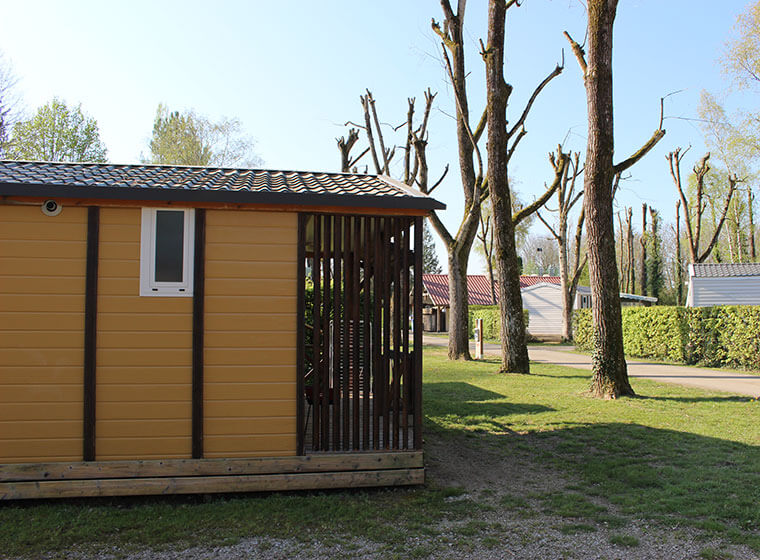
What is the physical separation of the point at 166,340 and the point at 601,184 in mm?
7426

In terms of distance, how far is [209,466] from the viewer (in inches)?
195

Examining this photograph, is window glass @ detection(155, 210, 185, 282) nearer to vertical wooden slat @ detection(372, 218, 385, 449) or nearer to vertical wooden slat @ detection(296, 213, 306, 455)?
vertical wooden slat @ detection(296, 213, 306, 455)

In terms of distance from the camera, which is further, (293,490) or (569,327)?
(569,327)

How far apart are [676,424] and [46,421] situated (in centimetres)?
691

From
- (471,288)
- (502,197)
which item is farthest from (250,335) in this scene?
(471,288)

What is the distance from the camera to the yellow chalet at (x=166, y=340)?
488cm

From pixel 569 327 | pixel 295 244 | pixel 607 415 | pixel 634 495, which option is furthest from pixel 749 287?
pixel 295 244

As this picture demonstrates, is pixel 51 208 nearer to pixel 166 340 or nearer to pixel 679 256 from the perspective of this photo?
pixel 166 340

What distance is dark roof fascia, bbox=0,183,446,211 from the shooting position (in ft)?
15.7

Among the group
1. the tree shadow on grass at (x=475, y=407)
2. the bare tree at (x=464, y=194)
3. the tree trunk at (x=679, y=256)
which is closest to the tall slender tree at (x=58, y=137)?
the bare tree at (x=464, y=194)

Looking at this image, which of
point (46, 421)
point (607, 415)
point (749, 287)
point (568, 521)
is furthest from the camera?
point (749, 287)

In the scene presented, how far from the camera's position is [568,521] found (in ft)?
14.7

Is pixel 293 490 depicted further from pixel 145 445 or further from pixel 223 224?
pixel 223 224

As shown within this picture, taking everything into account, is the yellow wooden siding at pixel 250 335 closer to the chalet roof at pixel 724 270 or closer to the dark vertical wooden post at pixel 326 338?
the dark vertical wooden post at pixel 326 338
